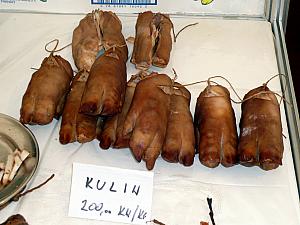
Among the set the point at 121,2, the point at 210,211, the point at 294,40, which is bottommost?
the point at 294,40

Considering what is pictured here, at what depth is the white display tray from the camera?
102 centimetres

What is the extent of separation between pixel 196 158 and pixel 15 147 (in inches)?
14.5

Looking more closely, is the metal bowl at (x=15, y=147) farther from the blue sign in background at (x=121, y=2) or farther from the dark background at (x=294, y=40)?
the dark background at (x=294, y=40)

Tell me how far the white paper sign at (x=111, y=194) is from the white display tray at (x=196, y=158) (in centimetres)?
2

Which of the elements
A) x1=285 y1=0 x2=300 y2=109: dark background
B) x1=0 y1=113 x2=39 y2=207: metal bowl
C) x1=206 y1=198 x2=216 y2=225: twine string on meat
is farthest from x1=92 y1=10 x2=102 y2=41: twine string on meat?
x1=285 y1=0 x2=300 y2=109: dark background

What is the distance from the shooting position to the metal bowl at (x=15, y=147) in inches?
39.6

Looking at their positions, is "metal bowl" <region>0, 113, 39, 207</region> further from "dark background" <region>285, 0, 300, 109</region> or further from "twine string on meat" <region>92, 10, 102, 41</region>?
"dark background" <region>285, 0, 300, 109</region>

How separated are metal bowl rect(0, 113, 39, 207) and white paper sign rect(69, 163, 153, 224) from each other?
88 millimetres

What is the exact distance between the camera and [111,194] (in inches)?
40.0

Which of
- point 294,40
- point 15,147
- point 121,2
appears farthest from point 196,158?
point 294,40

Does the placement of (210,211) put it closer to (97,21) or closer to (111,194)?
Result: (111,194)

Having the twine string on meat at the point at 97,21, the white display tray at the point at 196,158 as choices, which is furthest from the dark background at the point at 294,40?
the twine string on meat at the point at 97,21

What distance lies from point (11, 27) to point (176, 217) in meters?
0.77

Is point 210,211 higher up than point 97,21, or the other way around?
point 97,21
